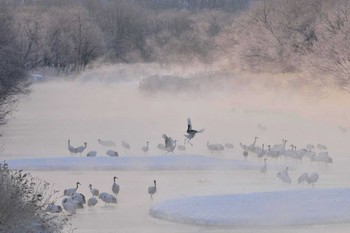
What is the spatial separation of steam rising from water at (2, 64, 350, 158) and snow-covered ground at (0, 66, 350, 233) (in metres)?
0.05

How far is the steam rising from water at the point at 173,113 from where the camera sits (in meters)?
29.3

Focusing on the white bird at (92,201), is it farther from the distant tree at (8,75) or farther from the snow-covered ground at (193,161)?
the distant tree at (8,75)

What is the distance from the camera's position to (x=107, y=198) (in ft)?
53.3

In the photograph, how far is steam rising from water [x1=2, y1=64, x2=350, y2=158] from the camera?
2927 cm

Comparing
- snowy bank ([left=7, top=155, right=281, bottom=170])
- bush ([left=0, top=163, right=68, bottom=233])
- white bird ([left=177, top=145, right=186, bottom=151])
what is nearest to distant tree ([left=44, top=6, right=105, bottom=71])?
white bird ([left=177, top=145, right=186, bottom=151])

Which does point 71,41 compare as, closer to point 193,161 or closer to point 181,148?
point 181,148

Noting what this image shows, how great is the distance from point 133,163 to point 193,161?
1513 millimetres

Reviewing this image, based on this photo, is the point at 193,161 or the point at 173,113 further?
the point at 173,113

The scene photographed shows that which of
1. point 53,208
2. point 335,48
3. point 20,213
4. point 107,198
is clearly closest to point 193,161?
point 107,198

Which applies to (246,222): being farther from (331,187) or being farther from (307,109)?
(307,109)

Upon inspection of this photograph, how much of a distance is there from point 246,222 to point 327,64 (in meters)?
26.0

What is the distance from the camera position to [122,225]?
14305mm

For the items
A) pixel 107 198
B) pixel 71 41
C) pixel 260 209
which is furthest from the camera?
pixel 71 41

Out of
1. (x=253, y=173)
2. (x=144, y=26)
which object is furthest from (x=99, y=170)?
(x=144, y=26)
